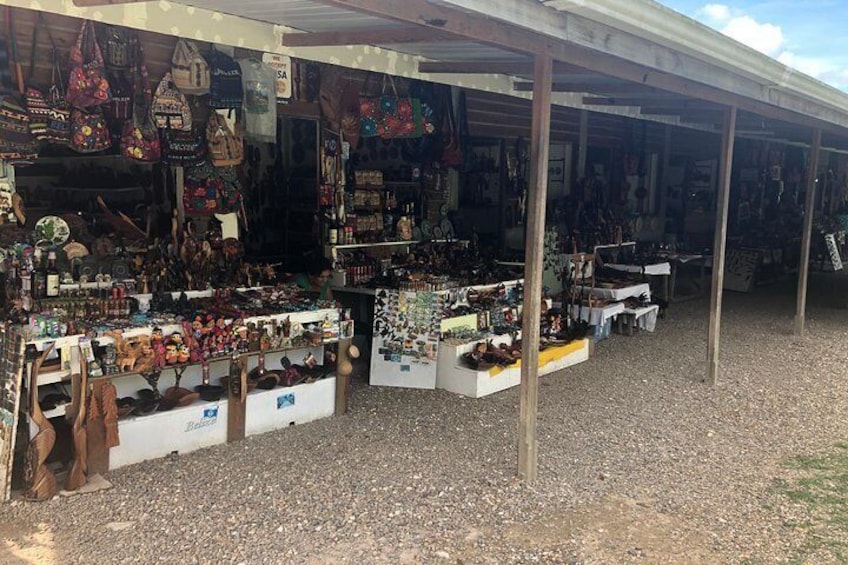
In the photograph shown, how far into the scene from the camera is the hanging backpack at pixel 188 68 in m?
6.27

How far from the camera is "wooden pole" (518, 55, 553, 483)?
15.6ft

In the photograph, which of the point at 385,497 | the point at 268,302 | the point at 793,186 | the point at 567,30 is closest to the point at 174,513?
the point at 385,497

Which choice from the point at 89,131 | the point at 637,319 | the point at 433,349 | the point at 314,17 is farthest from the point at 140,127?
the point at 637,319

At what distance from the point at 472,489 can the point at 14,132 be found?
410 centimetres

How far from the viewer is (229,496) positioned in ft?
15.3

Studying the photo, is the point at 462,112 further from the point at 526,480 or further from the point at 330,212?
the point at 526,480

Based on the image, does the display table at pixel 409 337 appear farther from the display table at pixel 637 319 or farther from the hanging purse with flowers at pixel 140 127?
the display table at pixel 637 319

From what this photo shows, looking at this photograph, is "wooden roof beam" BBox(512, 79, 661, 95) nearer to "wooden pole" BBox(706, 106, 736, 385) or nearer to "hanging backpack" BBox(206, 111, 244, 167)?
"wooden pole" BBox(706, 106, 736, 385)

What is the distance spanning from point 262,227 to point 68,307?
4.95m

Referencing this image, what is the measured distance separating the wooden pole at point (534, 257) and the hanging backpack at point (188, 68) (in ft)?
9.96

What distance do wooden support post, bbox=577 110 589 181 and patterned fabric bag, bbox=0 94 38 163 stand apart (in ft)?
31.1

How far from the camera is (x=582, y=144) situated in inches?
520

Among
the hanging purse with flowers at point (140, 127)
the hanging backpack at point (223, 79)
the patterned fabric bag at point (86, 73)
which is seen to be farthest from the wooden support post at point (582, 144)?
the patterned fabric bag at point (86, 73)

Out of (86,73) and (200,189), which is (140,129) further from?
(200,189)
